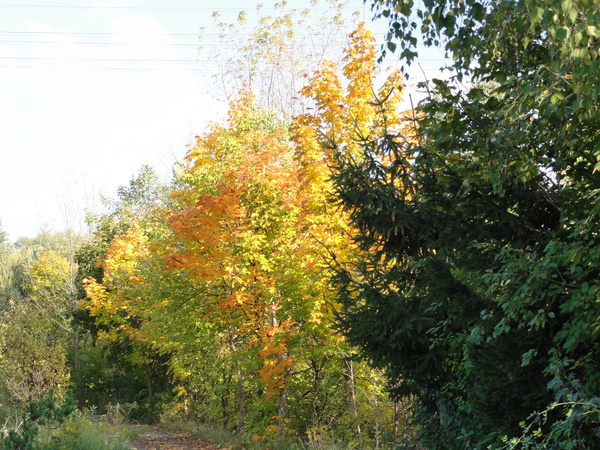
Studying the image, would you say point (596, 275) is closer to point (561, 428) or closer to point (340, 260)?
point (561, 428)

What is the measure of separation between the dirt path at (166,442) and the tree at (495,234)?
26.8 feet

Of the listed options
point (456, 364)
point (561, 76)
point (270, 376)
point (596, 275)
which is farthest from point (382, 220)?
point (270, 376)

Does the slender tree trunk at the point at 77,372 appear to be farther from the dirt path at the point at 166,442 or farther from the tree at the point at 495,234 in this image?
the tree at the point at 495,234

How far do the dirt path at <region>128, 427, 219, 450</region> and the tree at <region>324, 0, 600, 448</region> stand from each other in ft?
26.8

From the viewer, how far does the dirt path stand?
1489 centimetres

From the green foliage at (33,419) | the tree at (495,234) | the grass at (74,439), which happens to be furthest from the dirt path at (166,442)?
the tree at (495,234)

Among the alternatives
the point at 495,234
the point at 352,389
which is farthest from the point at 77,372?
the point at 495,234

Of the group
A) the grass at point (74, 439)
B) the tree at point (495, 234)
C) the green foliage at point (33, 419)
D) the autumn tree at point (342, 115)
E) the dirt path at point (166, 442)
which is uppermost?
the autumn tree at point (342, 115)

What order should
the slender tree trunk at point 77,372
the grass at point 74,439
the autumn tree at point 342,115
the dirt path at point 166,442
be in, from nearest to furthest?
the grass at point 74,439, the autumn tree at point 342,115, the dirt path at point 166,442, the slender tree trunk at point 77,372

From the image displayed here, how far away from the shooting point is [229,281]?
44.7ft

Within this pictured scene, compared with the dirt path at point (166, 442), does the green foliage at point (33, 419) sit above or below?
above

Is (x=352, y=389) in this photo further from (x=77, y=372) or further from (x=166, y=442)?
(x=77, y=372)

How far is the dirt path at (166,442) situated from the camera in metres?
14.9

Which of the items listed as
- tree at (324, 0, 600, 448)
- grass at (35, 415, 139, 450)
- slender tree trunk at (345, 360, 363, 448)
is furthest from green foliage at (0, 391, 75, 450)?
slender tree trunk at (345, 360, 363, 448)
